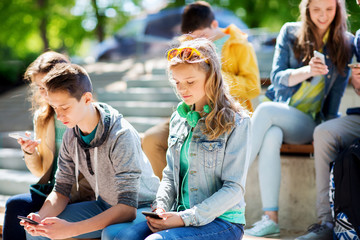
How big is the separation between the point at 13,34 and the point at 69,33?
1804mm

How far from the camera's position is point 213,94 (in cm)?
226

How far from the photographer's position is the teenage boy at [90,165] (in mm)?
2318

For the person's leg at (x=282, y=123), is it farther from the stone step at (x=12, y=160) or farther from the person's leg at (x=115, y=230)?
the stone step at (x=12, y=160)

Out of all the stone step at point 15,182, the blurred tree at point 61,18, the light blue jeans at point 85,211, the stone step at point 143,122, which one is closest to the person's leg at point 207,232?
the light blue jeans at point 85,211

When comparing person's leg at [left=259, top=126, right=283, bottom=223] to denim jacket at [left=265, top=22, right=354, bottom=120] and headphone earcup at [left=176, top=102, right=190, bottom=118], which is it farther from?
headphone earcup at [left=176, top=102, right=190, bottom=118]

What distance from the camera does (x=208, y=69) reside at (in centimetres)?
225

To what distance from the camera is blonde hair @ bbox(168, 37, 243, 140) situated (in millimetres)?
2211

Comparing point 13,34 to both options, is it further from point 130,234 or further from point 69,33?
point 130,234

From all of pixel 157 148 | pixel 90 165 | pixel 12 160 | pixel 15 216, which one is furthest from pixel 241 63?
pixel 12 160

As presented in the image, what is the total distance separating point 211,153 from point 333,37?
4.93 feet

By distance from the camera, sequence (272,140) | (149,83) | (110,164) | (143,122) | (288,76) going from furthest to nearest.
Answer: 1. (149,83)
2. (143,122)
3. (288,76)
4. (272,140)
5. (110,164)

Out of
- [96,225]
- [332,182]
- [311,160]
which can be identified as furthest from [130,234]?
[311,160]

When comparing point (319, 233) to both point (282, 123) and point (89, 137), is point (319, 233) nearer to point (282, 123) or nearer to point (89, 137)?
point (282, 123)

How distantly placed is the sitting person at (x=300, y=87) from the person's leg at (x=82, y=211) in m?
1.05
